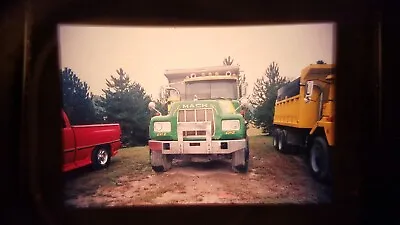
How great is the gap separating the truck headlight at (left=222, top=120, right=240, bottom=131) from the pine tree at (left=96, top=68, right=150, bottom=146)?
52 centimetres

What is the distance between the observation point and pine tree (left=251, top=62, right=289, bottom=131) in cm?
226

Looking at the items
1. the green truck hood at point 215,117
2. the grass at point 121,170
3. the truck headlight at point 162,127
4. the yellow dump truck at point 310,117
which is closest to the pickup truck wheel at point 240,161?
the green truck hood at point 215,117

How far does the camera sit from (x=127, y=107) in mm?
2322

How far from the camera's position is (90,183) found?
2381 millimetres

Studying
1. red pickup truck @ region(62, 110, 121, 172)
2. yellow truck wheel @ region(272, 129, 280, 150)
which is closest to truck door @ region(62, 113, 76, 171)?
red pickup truck @ region(62, 110, 121, 172)

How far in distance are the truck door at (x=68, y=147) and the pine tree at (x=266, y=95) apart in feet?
4.14

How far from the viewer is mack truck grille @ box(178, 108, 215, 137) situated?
234 cm

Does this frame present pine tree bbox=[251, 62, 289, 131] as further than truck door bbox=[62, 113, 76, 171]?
No

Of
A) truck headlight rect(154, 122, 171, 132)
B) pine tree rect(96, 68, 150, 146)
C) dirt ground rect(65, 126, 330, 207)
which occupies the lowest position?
dirt ground rect(65, 126, 330, 207)

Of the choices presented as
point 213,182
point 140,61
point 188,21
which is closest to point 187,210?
point 213,182

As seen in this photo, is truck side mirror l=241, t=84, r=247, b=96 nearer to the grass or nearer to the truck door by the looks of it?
the grass

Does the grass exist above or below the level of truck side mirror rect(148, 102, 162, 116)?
below
